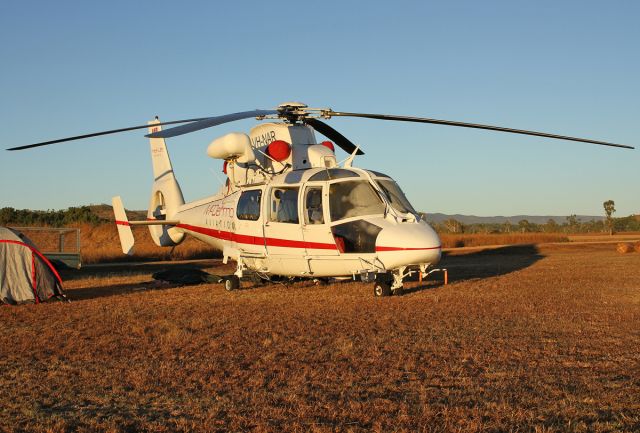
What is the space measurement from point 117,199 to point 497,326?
1369cm

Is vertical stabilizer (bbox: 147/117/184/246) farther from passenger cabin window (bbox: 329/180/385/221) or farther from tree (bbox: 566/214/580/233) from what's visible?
tree (bbox: 566/214/580/233)

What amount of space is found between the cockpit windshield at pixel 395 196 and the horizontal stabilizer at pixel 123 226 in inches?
358

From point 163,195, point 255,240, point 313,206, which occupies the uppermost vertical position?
point 163,195

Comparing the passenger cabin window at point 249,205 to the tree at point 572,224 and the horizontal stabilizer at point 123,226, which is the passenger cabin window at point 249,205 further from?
the tree at point 572,224

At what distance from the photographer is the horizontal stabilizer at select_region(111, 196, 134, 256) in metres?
20.3

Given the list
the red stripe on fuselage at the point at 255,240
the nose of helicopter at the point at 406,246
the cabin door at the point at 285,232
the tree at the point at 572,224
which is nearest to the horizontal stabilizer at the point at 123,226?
the red stripe on fuselage at the point at 255,240

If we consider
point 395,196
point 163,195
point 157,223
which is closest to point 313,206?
point 395,196

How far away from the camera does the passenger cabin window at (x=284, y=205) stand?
51.2 ft

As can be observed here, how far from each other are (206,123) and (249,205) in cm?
340

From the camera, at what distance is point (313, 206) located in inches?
595

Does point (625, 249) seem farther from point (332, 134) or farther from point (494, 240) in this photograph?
point (332, 134)

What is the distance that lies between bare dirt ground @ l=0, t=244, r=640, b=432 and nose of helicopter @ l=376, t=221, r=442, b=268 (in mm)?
887

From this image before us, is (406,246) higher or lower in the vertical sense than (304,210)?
lower

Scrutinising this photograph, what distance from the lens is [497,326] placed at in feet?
34.4
